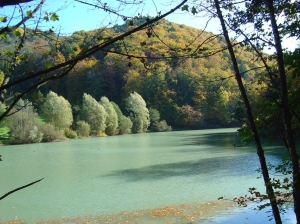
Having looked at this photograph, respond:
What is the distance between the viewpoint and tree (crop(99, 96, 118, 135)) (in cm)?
3588

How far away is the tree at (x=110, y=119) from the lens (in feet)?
118

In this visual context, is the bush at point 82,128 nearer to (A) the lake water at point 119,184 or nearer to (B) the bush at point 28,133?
(B) the bush at point 28,133

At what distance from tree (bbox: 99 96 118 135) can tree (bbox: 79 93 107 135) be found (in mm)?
950

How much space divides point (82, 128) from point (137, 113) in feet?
29.7

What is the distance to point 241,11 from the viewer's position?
2707mm

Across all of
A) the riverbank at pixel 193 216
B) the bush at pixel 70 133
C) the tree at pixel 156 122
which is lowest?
the riverbank at pixel 193 216

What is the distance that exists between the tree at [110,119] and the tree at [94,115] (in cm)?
95

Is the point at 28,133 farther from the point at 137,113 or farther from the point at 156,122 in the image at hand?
the point at 156,122

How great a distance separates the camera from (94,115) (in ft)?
114

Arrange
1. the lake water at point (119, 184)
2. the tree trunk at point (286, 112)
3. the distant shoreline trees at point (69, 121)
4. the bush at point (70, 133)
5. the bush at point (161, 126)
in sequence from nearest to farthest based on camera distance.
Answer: the tree trunk at point (286, 112)
the lake water at point (119, 184)
the distant shoreline trees at point (69, 121)
the bush at point (70, 133)
the bush at point (161, 126)

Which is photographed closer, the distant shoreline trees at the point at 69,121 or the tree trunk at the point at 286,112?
the tree trunk at the point at 286,112

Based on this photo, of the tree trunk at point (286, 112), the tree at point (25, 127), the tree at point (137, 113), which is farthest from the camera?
the tree at point (137, 113)

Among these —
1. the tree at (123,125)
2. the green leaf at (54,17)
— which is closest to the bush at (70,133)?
the tree at (123,125)

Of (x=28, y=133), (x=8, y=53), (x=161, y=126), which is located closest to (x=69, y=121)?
(x=28, y=133)
